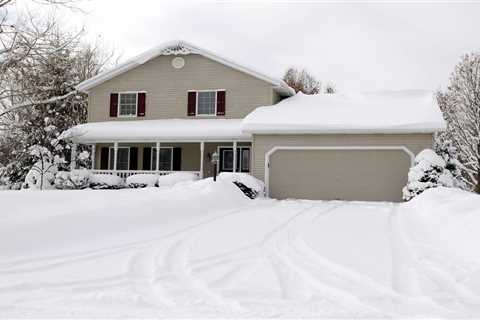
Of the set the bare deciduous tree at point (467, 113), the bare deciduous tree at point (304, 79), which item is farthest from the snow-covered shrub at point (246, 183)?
the bare deciduous tree at point (304, 79)

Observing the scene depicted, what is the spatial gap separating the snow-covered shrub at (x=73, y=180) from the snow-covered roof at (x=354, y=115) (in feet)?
24.1

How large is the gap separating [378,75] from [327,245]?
3370cm

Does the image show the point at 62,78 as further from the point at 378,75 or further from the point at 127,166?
the point at 378,75

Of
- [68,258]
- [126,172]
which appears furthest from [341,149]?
[68,258]

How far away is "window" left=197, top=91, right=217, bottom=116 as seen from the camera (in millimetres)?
20984

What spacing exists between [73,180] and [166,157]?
4457 mm

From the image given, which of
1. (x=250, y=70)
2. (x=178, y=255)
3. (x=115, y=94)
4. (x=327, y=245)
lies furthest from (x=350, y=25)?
(x=178, y=255)

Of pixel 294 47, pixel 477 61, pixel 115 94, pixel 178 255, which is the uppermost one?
pixel 294 47

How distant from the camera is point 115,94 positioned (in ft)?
73.1

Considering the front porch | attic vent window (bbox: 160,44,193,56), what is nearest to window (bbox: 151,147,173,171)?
the front porch

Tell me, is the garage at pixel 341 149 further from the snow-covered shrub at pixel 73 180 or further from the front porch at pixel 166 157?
the snow-covered shrub at pixel 73 180

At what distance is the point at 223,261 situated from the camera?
5.71m

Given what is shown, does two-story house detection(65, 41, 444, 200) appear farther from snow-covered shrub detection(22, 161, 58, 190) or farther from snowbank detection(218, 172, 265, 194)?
snow-covered shrub detection(22, 161, 58, 190)

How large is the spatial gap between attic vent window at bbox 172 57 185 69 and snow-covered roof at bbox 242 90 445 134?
463 centimetres
